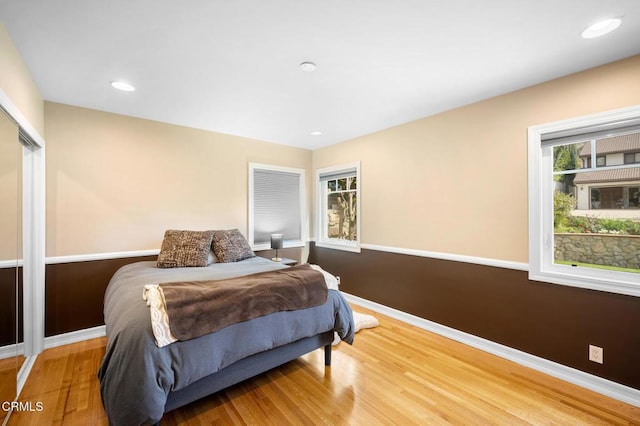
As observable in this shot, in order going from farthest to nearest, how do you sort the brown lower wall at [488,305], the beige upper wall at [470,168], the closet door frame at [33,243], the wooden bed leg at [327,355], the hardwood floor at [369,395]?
the closet door frame at [33,243], the wooden bed leg at [327,355], the beige upper wall at [470,168], the brown lower wall at [488,305], the hardwood floor at [369,395]

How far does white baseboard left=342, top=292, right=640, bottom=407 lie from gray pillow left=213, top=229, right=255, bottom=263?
208 centimetres

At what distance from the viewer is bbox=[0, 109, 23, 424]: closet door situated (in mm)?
1854

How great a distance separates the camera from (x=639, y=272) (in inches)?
81.0

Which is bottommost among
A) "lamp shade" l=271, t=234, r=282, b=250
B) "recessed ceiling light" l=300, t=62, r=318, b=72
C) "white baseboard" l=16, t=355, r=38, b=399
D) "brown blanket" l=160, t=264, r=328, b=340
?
"white baseboard" l=16, t=355, r=38, b=399

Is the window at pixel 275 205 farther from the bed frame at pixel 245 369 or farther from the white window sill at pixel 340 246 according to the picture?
the bed frame at pixel 245 369

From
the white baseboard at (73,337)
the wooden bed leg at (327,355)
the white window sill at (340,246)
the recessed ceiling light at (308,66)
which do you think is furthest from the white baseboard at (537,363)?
the white baseboard at (73,337)

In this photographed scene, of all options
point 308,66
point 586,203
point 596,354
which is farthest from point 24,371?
point 586,203

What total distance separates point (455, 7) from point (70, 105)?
369 centimetres

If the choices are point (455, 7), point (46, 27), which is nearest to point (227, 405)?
point (46, 27)

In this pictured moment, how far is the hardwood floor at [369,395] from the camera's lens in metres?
1.81

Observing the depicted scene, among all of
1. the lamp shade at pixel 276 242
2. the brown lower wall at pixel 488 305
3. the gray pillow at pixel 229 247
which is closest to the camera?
the brown lower wall at pixel 488 305

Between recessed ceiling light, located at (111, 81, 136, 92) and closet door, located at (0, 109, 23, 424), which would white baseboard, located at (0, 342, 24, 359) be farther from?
recessed ceiling light, located at (111, 81, 136, 92)

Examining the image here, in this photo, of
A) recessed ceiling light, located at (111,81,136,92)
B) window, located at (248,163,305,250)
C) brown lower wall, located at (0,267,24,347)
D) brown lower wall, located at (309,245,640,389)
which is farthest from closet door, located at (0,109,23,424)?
brown lower wall, located at (309,245,640,389)

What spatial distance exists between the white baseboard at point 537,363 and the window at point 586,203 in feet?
2.30
